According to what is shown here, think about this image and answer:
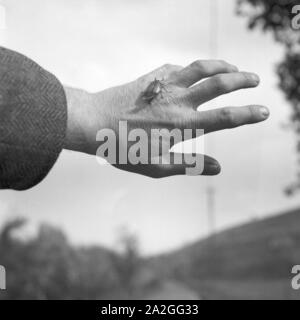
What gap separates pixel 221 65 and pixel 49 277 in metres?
48.8

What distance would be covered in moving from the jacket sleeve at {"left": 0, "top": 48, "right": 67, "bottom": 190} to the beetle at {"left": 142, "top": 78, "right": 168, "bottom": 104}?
29cm

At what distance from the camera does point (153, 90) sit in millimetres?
1971

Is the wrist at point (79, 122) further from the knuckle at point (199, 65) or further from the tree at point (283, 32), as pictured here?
the tree at point (283, 32)

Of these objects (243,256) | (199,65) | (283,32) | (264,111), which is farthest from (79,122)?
(243,256)

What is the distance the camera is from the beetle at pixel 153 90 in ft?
6.48

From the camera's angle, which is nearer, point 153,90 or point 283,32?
point 153,90

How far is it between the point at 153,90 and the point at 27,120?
0.42 m

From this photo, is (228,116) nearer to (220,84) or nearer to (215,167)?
(220,84)

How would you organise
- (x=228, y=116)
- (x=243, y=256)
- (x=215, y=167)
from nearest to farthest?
(x=228, y=116) → (x=215, y=167) → (x=243, y=256)

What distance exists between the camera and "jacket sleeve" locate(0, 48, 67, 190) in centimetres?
172

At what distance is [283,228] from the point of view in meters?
53.1

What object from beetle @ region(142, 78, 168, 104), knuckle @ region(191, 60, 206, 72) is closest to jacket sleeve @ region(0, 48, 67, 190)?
beetle @ region(142, 78, 168, 104)
